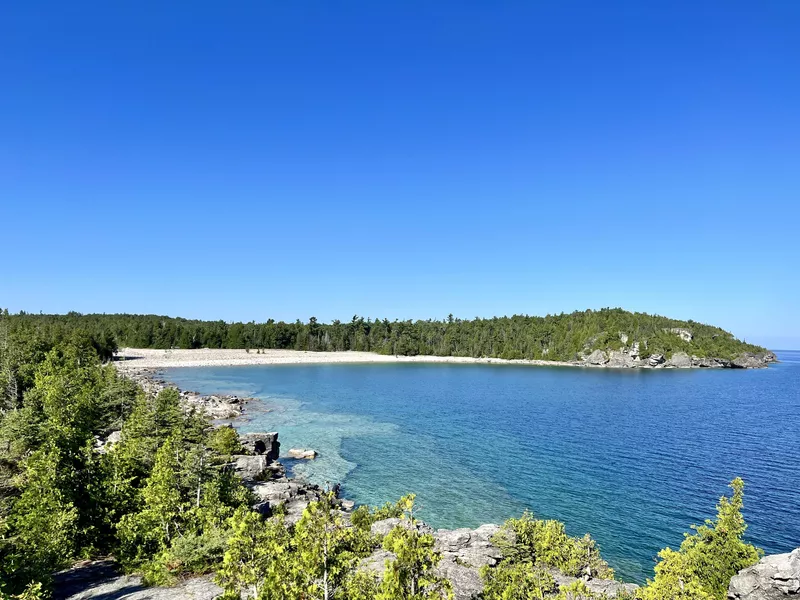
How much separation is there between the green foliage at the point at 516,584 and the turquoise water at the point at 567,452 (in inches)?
638

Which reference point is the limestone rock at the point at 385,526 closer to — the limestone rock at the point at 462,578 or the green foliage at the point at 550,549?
the limestone rock at the point at 462,578

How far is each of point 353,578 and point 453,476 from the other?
40.8m

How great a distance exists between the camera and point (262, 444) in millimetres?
60031

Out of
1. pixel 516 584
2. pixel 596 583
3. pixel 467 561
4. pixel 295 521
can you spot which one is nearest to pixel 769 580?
pixel 596 583

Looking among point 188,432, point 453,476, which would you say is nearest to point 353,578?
point 188,432

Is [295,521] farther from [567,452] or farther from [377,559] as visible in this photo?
[567,452]

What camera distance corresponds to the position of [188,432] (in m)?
36.2

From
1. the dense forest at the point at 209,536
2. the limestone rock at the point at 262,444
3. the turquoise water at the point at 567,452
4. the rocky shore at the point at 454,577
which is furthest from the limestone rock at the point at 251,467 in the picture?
the dense forest at the point at 209,536

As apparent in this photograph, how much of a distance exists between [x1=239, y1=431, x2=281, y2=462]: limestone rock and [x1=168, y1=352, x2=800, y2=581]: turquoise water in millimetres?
4703

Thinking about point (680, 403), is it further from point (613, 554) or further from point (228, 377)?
point (228, 377)

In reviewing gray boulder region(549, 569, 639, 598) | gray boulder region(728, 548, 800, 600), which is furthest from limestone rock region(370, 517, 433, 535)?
gray boulder region(728, 548, 800, 600)

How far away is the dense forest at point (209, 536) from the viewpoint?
1648cm

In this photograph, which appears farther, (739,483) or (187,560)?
(187,560)

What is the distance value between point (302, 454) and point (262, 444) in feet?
21.0
